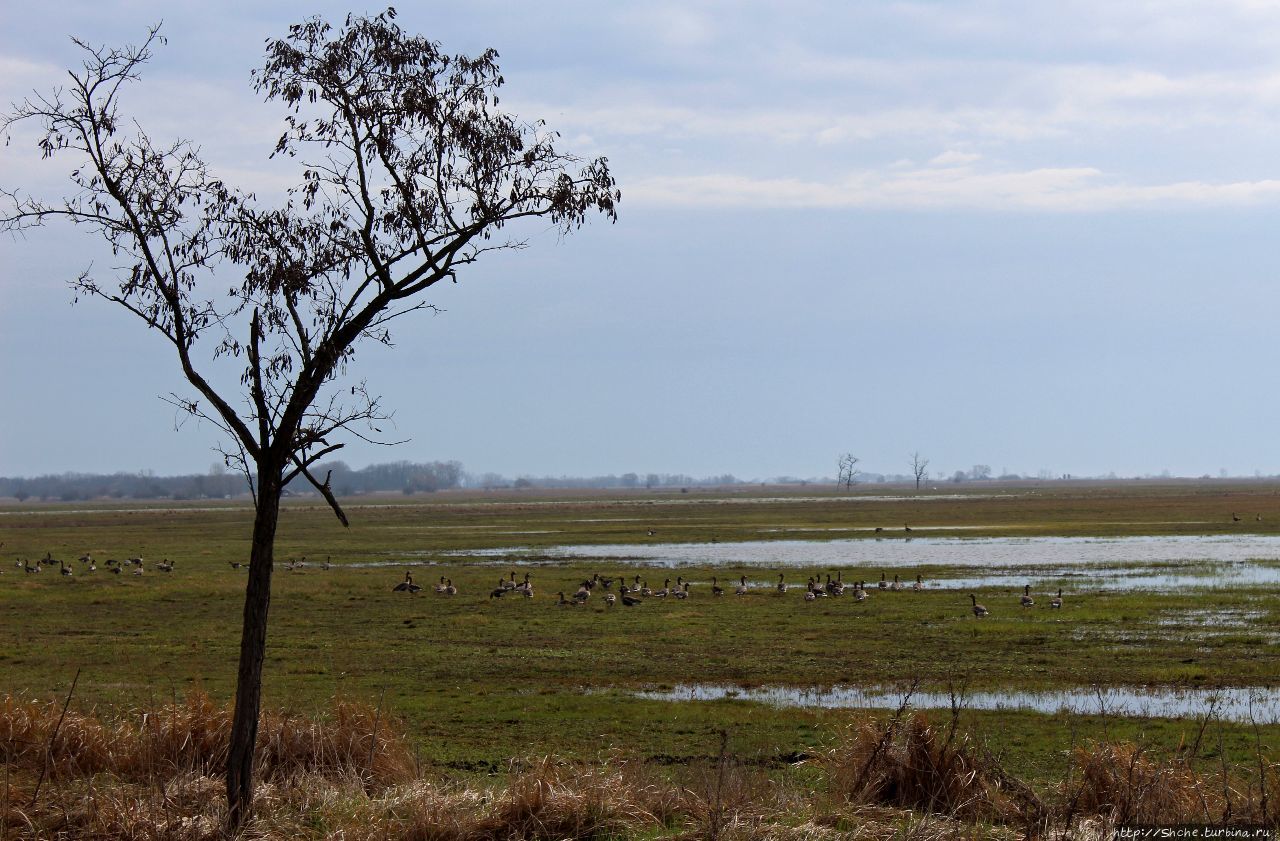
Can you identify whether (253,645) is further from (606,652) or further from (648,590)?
(648,590)

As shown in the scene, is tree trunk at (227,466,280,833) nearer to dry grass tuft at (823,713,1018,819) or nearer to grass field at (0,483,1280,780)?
grass field at (0,483,1280,780)

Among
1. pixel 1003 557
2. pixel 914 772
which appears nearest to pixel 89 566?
pixel 1003 557

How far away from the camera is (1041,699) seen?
68.5ft

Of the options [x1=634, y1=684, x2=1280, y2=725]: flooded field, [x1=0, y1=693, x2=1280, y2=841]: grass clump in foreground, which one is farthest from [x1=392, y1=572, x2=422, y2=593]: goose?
[x1=0, y1=693, x2=1280, y2=841]: grass clump in foreground

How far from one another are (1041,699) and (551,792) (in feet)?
41.1

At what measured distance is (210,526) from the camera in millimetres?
105562

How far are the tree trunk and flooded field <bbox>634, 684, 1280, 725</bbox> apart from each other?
11657 mm

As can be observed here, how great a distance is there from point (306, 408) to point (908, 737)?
6974 mm

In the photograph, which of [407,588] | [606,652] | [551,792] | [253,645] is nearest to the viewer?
[253,645]

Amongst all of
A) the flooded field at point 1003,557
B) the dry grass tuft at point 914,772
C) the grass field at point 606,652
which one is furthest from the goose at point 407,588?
the dry grass tuft at point 914,772

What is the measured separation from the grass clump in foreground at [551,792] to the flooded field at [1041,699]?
6185mm

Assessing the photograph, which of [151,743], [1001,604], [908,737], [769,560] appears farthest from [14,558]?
[908,737]

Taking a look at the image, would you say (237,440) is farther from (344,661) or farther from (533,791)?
(344,661)

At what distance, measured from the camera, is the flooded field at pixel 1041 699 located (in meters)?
19.5
